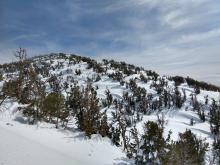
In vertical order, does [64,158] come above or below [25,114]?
below

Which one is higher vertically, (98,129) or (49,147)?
(98,129)

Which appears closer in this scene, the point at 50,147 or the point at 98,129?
the point at 50,147

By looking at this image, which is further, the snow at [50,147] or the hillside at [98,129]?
the hillside at [98,129]

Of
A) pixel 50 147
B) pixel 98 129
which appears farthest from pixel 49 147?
pixel 98 129

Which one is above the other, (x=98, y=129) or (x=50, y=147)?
(x=98, y=129)

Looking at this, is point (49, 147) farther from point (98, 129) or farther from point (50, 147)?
point (98, 129)

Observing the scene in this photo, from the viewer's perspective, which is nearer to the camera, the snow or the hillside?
the snow

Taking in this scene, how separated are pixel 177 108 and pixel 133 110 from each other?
332 cm

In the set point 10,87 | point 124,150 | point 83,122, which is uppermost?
point 10,87

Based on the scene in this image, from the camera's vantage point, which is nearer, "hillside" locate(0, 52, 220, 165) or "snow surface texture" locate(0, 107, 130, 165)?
"snow surface texture" locate(0, 107, 130, 165)

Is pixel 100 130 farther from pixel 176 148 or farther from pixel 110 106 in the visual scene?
pixel 110 106

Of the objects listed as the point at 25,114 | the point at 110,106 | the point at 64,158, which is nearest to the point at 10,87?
the point at 25,114

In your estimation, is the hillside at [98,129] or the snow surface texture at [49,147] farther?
the hillside at [98,129]

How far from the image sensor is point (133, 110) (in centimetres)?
2295
